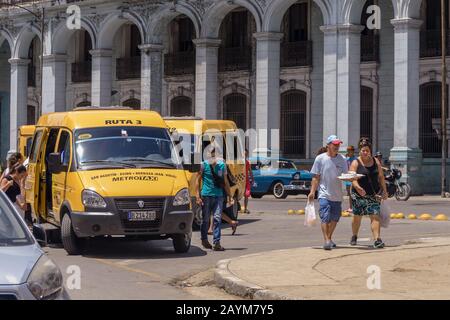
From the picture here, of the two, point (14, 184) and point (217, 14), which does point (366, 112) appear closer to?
point (217, 14)

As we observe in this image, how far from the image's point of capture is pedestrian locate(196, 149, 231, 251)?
1798cm

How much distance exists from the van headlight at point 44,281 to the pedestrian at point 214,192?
31.0 ft

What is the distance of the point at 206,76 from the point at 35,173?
2660cm

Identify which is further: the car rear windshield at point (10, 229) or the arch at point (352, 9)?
the arch at point (352, 9)

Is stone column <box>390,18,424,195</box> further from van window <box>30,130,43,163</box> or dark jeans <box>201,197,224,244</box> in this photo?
dark jeans <box>201,197,224,244</box>

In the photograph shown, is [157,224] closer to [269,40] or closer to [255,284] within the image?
[255,284]

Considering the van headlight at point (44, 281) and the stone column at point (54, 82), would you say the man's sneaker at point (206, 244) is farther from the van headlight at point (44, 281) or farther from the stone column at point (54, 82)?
the stone column at point (54, 82)

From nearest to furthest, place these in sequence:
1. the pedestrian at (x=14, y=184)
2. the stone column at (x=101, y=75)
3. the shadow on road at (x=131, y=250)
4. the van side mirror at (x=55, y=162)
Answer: the shadow on road at (x=131, y=250), the van side mirror at (x=55, y=162), the pedestrian at (x=14, y=184), the stone column at (x=101, y=75)

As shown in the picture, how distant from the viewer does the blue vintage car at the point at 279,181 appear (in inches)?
1499

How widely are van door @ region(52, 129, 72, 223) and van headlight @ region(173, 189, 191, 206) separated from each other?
2048 mm

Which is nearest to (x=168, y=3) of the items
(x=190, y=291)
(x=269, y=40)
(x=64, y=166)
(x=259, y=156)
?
(x=269, y=40)

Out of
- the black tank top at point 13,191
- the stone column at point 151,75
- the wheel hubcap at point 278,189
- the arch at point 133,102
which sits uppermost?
the stone column at point 151,75

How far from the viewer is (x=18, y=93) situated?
5538 cm

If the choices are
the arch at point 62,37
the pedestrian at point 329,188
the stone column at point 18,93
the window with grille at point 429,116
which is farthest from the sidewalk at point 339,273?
the stone column at point 18,93
